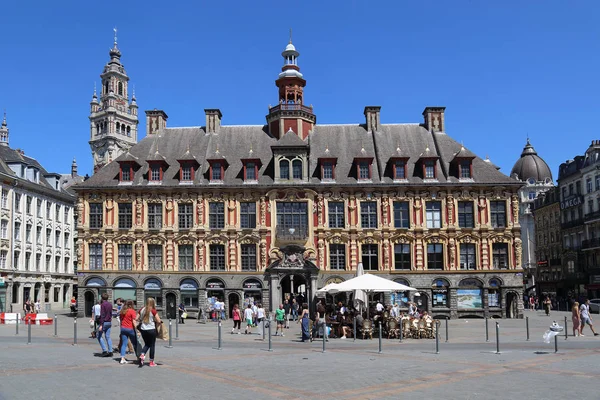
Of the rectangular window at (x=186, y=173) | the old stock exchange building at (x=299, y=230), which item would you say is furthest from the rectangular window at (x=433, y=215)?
the rectangular window at (x=186, y=173)

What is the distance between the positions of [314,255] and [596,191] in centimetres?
3930

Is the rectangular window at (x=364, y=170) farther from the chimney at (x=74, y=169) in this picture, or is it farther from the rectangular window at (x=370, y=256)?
the chimney at (x=74, y=169)

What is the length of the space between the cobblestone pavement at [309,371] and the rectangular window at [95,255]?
2510 cm

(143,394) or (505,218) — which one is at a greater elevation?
(505,218)

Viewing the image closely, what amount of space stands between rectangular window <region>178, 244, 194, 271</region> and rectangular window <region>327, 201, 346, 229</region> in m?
11.0

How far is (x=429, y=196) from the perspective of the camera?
5106cm

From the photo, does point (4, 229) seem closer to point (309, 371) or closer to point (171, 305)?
point (171, 305)

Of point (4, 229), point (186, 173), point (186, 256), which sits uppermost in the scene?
point (186, 173)

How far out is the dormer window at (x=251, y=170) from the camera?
170 feet

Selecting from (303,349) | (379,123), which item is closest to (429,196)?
(379,123)

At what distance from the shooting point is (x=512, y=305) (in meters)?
50.6

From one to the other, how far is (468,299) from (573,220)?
119 ft

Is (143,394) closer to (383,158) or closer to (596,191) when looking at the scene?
(383,158)

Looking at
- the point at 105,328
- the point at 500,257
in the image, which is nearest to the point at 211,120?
the point at 500,257
